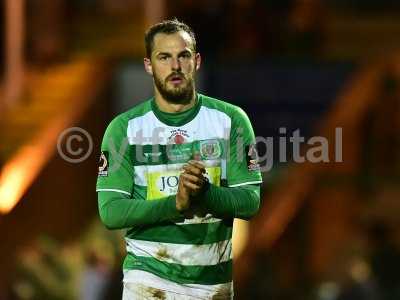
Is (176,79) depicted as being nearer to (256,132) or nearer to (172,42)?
(172,42)

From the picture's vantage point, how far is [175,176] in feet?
17.2

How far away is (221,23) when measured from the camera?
16.5 meters

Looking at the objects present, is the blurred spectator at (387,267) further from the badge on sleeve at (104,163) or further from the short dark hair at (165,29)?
the short dark hair at (165,29)

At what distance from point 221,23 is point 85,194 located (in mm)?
2647

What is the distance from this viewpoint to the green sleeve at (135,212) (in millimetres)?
5168

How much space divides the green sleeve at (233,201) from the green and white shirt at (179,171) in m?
0.05

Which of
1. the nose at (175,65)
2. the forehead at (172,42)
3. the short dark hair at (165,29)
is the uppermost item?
the short dark hair at (165,29)

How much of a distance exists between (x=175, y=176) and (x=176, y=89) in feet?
1.10

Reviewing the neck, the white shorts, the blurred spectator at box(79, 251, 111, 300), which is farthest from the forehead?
the blurred spectator at box(79, 251, 111, 300)

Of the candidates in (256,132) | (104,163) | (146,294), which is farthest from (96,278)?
(104,163)

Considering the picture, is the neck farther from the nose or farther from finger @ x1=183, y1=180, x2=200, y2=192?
finger @ x1=183, y1=180, x2=200, y2=192

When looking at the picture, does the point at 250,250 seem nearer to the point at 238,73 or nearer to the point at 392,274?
the point at 392,274

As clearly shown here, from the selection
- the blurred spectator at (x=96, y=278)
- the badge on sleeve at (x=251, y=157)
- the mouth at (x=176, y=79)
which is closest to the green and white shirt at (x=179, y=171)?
the badge on sleeve at (x=251, y=157)

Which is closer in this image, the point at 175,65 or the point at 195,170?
the point at 195,170
